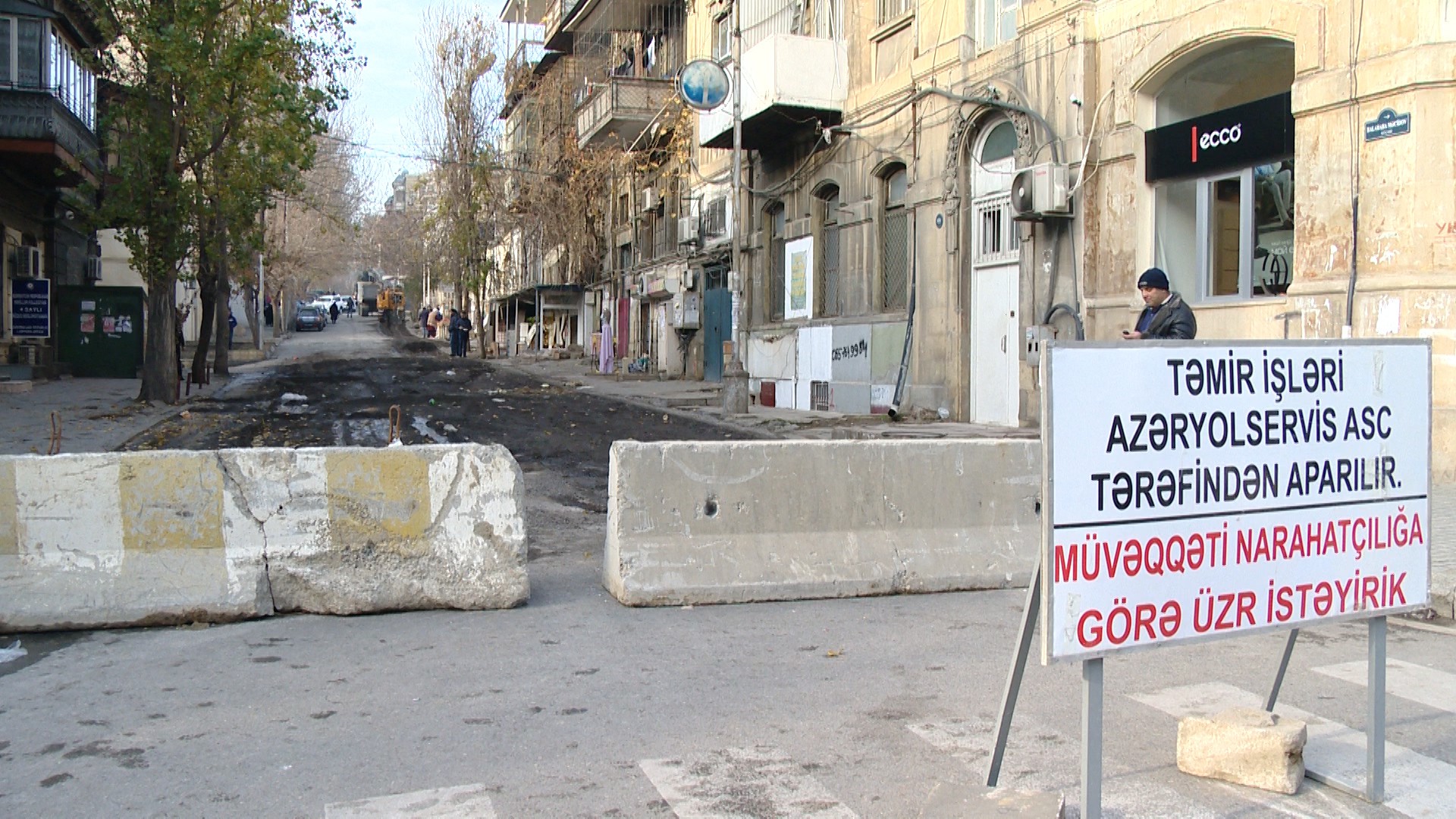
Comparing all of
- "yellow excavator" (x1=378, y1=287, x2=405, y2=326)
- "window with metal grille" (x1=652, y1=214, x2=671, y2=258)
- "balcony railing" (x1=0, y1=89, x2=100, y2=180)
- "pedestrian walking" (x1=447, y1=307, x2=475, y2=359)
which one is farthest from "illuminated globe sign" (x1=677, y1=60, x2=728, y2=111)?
"yellow excavator" (x1=378, y1=287, x2=405, y2=326)

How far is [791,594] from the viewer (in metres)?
6.71

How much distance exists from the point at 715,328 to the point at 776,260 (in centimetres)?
534

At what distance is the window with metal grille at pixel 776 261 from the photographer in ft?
82.3

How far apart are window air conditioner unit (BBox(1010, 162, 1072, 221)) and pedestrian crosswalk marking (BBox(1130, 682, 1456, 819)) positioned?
11.0 meters

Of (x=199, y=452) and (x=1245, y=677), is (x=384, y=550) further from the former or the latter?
(x=1245, y=677)

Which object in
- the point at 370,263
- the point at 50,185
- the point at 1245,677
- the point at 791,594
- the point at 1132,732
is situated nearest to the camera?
the point at 1132,732

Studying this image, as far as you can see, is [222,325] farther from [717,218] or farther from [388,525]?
[388,525]

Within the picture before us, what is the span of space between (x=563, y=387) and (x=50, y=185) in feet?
40.6

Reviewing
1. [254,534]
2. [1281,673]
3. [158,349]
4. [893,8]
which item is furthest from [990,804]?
[158,349]

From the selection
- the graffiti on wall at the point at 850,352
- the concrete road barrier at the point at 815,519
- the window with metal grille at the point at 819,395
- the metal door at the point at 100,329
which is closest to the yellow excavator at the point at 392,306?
the metal door at the point at 100,329

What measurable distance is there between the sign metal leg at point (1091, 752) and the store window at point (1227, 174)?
35.3ft

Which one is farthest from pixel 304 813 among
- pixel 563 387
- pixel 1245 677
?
pixel 563 387

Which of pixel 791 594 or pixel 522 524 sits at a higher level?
pixel 522 524

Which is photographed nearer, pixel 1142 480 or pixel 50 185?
pixel 1142 480
